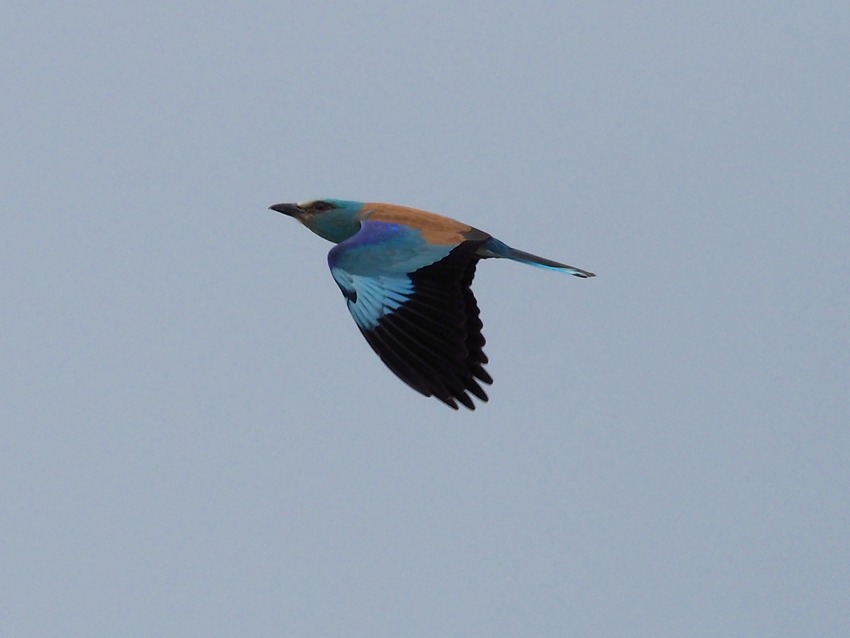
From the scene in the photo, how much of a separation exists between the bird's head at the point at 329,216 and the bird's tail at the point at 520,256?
4.48ft

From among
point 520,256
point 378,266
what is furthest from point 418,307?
point 520,256

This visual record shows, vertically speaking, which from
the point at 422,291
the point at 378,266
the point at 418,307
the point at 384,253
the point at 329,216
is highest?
the point at 329,216

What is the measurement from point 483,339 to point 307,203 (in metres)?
3.14

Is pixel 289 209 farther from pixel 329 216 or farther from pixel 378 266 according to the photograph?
pixel 378 266

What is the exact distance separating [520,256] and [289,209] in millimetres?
2464

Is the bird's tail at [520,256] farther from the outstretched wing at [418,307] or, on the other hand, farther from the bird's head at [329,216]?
the bird's head at [329,216]

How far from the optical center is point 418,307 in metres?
11.6

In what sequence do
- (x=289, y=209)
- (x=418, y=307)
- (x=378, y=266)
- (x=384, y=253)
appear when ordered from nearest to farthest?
(x=418, y=307) < (x=378, y=266) < (x=384, y=253) < (x=289, y=209)

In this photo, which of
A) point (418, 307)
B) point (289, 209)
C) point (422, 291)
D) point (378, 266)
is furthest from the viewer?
point (289, 209)

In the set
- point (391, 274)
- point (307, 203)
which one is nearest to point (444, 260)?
point (391, 274)

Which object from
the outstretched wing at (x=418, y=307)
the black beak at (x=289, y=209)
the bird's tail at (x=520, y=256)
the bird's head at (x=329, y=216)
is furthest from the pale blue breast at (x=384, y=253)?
the black beak at (x=289, y=209)

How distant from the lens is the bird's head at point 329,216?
13547mm

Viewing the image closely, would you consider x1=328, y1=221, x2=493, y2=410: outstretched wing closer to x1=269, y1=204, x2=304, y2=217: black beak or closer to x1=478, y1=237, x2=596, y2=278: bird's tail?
x1=478, y1=237, x2=596, y2=278: bird's tail

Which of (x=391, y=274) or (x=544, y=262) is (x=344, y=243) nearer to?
(x=391, y=274)
